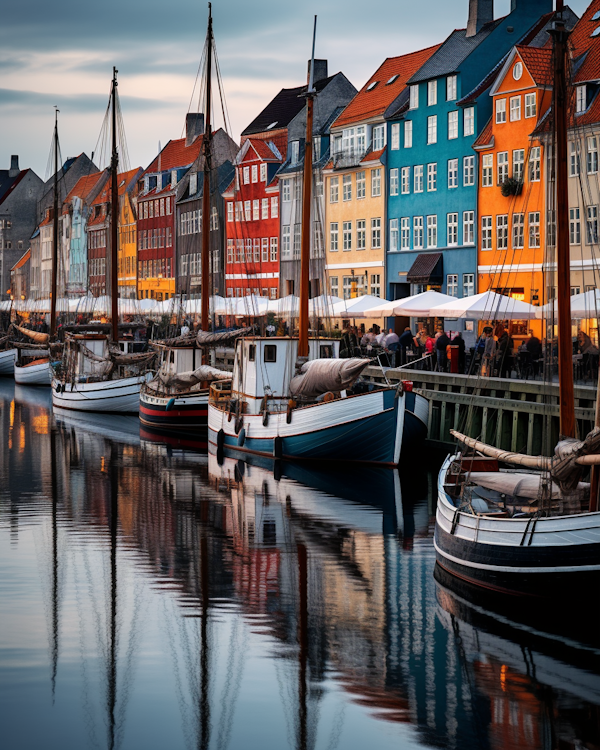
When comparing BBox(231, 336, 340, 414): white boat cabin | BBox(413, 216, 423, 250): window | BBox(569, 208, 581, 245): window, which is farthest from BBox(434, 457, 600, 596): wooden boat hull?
BBox(413, 216, 423, 250): window

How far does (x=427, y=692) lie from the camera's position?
13375 mm

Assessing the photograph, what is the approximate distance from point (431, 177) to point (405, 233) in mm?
3340

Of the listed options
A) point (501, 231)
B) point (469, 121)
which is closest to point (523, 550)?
point (501, 231)

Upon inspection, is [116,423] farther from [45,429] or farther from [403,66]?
[403,66]

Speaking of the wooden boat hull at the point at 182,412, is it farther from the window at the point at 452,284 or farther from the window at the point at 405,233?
the window at the point at 405,233

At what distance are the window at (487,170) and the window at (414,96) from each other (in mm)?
7022

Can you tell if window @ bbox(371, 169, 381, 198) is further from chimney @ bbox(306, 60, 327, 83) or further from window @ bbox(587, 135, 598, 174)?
window @ bbox(587, 135, 598, 174)

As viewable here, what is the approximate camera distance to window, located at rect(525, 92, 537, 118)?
5106cm

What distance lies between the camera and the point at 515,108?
5216cm

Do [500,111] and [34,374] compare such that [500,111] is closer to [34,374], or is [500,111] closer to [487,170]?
[487,170]

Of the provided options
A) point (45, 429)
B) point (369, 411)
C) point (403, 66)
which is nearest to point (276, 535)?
point (369, 411)

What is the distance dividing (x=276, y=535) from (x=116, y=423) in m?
23.0

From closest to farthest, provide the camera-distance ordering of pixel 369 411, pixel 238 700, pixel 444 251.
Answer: pixel 238 700 < pixel 369 411 < pixel 444 251

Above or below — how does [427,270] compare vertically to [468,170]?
below
